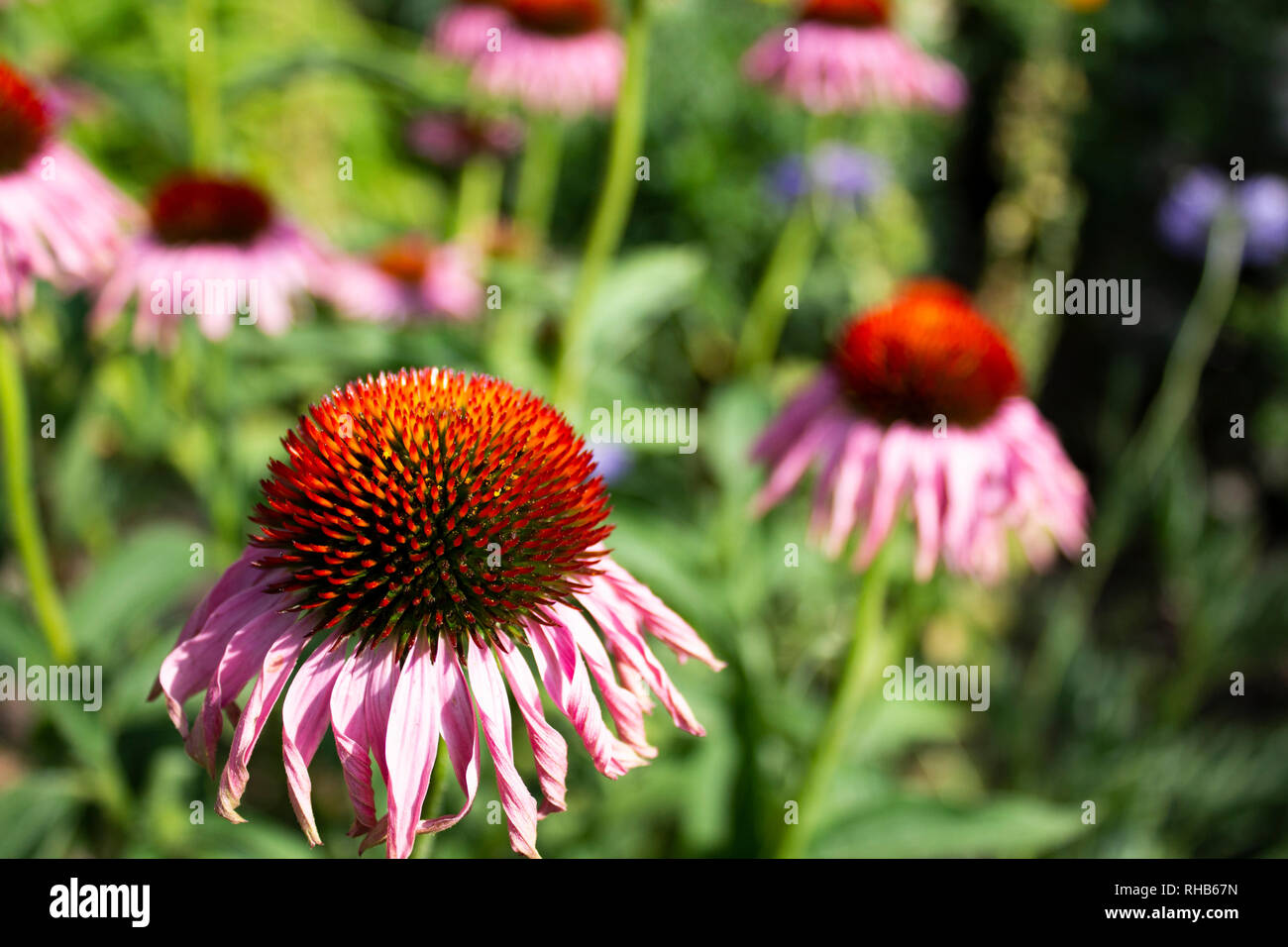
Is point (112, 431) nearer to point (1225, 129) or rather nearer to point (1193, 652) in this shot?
point (1193, 652)

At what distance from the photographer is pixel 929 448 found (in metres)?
1.30

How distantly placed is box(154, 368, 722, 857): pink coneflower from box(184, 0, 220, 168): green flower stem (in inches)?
48.8

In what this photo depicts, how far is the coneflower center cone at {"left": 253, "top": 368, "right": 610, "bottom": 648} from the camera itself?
79cm

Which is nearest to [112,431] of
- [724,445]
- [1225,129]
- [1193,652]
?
[724,445]

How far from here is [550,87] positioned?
2232mm

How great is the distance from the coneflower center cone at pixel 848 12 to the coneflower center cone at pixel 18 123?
5.28 feet

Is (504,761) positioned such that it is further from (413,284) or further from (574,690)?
(413,284)

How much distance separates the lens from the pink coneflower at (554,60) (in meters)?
2.22

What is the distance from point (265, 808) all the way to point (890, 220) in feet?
6.80

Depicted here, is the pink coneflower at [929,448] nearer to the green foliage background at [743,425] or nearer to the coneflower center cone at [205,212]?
the green foliage background at [743,425]

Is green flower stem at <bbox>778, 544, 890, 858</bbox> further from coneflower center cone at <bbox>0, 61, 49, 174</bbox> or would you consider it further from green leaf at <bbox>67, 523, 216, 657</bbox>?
coneflower center cone at <bbox>0, 61, 49, 174</bbox>

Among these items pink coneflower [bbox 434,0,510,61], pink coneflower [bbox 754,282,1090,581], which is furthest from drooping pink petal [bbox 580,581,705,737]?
pink coneflower [bbox 434,0,510,61]

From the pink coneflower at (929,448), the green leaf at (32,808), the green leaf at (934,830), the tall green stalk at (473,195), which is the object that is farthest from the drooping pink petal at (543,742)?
the tall green stalk at (473,195)
